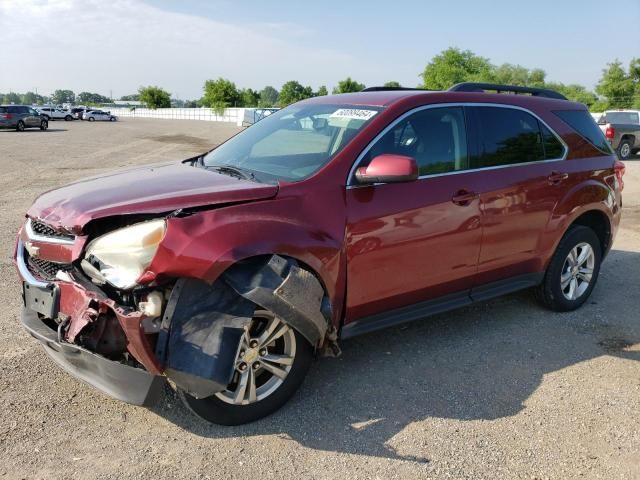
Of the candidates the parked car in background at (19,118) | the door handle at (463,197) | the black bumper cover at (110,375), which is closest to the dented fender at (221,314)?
the black bumper cover at (110,375)

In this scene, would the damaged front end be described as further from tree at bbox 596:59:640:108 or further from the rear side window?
tree at bbox 596:59:640:108

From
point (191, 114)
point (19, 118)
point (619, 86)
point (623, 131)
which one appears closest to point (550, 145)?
point (623, 131)

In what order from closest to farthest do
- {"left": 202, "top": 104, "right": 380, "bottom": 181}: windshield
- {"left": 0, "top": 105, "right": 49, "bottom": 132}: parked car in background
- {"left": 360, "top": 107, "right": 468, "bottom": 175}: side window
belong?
{"left": 202, "top": 104, "right": 380, "bottom": 181}: windshield, {"left": 360, "top": 107, "right": 468, "bottom": 175}: side window, {"left": 0, "top": 105, "right": 49, "bottom": 132}: parked car in background

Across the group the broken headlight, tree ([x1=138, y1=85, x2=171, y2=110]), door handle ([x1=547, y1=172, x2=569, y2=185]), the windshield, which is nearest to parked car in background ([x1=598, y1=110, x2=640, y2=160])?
door handle ([x1=547, y1=172, x2=569, y2=185])

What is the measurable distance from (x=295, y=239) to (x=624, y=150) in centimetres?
2041

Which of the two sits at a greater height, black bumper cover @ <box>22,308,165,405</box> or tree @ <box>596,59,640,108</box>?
tree @ <box>596,59,640,108</box>

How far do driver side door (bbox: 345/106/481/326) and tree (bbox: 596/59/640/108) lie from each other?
5802 centimetres

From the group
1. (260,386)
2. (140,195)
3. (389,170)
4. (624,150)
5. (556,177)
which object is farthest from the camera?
(624,150)

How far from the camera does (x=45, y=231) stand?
3.33 meters

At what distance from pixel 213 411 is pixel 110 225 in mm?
1166

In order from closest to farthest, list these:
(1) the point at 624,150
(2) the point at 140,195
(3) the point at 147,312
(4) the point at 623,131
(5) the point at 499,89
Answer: (3) the point at 147,312 < (2) the point at 140,195 < (5) the point at 499,89 < (4) the point at 623,131 < (1) the point at 624,150

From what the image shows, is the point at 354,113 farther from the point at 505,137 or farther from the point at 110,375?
the point at 110,375

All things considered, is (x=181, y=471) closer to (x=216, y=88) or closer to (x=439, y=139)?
(x=439, y=139)

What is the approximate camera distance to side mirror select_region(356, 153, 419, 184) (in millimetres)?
3408
